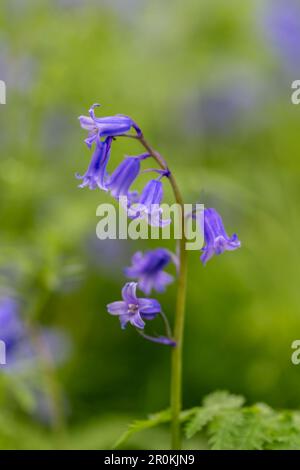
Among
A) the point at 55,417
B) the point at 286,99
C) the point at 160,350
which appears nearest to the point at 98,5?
the point at 286,99

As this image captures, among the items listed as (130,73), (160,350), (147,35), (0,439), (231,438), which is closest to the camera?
(231,438)

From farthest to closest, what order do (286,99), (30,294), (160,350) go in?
(286,99) → (160,350) → (30,294)

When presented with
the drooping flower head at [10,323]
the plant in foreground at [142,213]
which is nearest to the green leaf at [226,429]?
the plant in foreground at [142,213]

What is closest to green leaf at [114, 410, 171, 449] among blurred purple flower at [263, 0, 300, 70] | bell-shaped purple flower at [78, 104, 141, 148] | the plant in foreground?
the plant in foreground

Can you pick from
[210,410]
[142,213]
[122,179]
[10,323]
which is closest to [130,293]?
[142,213]

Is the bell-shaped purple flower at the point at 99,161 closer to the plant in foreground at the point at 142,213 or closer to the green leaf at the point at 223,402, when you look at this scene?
the plant in foreground at the point at 142,213
